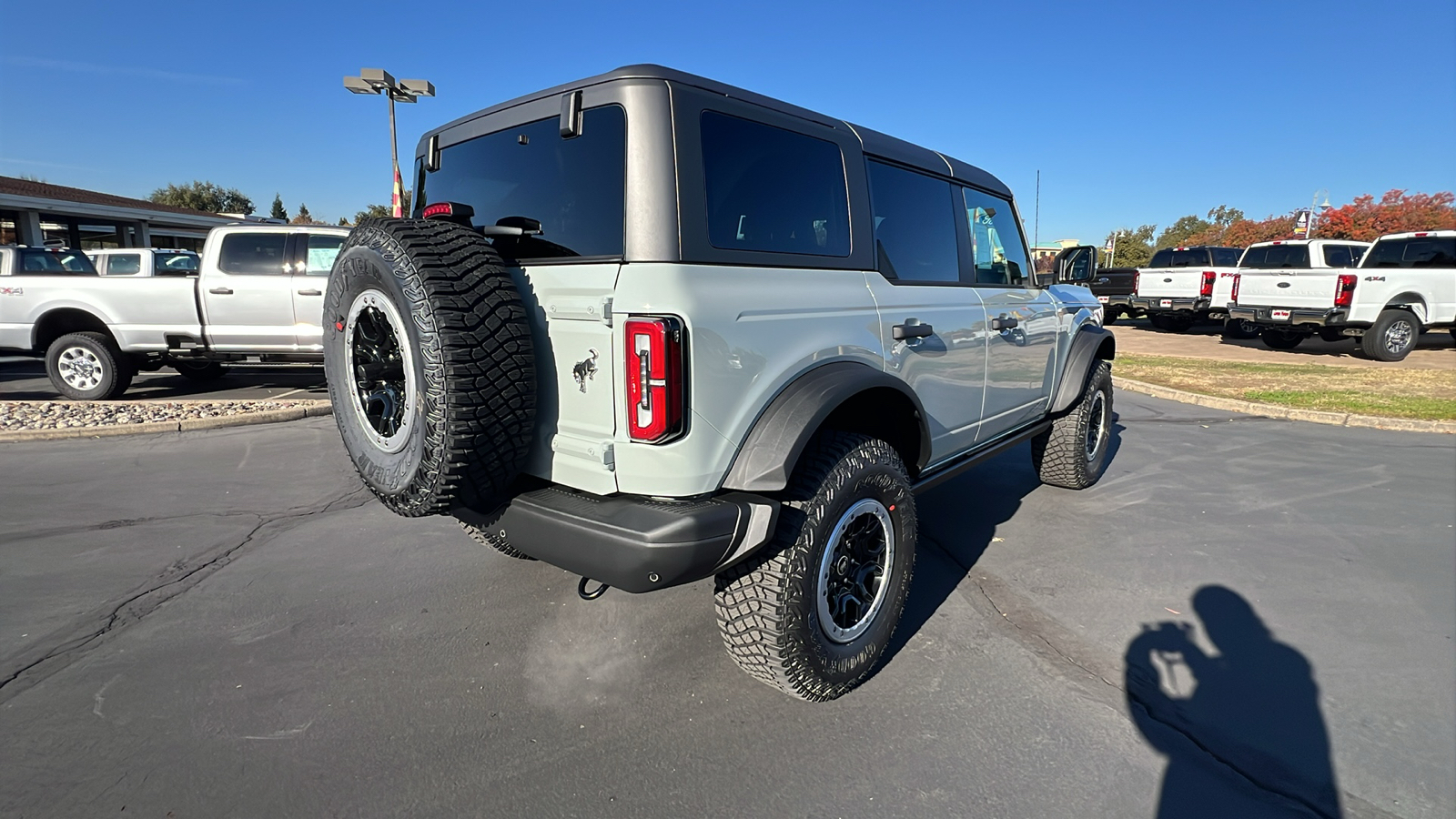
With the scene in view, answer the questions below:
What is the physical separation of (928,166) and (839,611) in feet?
7.27

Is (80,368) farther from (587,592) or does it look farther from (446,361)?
(446,361)

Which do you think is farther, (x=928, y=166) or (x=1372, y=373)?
(x=1372, y=373)

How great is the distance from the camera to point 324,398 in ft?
27.2

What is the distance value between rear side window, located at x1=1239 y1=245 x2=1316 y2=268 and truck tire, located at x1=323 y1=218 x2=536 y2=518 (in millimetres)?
17477

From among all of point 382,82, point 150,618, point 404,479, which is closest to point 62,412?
point 150,618

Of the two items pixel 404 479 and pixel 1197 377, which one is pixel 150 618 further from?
pixel 1197 377

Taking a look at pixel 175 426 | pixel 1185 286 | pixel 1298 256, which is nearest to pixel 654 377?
pixel 175 426

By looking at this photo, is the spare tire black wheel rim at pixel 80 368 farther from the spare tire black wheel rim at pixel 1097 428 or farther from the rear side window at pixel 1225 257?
the rear side window at pixel 1225 257

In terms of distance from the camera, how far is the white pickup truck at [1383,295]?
40.1 feet

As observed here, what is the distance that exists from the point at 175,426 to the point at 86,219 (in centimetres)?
2972

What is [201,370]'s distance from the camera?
32.9ft

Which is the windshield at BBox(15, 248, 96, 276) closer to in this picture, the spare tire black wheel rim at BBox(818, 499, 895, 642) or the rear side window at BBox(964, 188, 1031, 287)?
the rear side window at BBox(964, 188, 1031, 287)

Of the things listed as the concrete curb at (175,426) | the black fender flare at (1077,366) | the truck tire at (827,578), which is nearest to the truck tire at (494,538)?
the truck tire at (827,578)

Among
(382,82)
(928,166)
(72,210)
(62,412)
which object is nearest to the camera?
(928,166)
